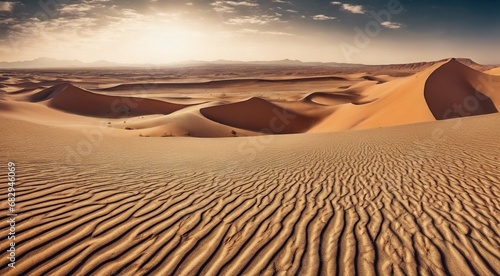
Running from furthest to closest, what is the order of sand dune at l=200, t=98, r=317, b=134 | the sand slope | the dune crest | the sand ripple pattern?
sand dune at l=200, t=98, r=317, b=134 < the dune crest < the sand slope < the sand ripple pattern

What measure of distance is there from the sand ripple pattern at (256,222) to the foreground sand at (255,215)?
2 cm

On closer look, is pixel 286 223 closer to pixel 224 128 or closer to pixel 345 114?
pixel 224 128

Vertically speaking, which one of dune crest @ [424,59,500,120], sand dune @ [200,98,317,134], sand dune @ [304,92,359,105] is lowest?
sand dune @ [200,98,317,134]

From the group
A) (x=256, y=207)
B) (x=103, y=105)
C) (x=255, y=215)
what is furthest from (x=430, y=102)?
(x=103, y=105)

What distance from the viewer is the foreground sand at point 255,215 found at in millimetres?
3477

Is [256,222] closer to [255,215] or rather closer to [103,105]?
[255,215]

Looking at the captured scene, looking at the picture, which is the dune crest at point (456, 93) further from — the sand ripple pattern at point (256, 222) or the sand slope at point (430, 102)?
the sand ripple pattern at point (256, 222)

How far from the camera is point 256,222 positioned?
4586 millimetres

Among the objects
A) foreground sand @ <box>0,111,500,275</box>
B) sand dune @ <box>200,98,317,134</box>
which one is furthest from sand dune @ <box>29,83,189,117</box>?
foreground sand @ <box>0,111,500,275</box>

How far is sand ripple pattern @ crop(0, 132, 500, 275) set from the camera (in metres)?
3.45

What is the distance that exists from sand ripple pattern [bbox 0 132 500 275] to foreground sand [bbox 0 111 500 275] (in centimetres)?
2

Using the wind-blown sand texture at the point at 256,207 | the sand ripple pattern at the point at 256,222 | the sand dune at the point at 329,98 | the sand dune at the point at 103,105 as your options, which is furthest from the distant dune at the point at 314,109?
the sand ripple pattern at the point at 256,222

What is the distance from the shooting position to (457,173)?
7.30 meters

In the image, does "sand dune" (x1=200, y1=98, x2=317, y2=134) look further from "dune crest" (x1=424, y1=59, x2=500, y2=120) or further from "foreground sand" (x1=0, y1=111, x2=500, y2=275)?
"foreground sand" (x1=0, y1=111, x2=500, y2=275)
